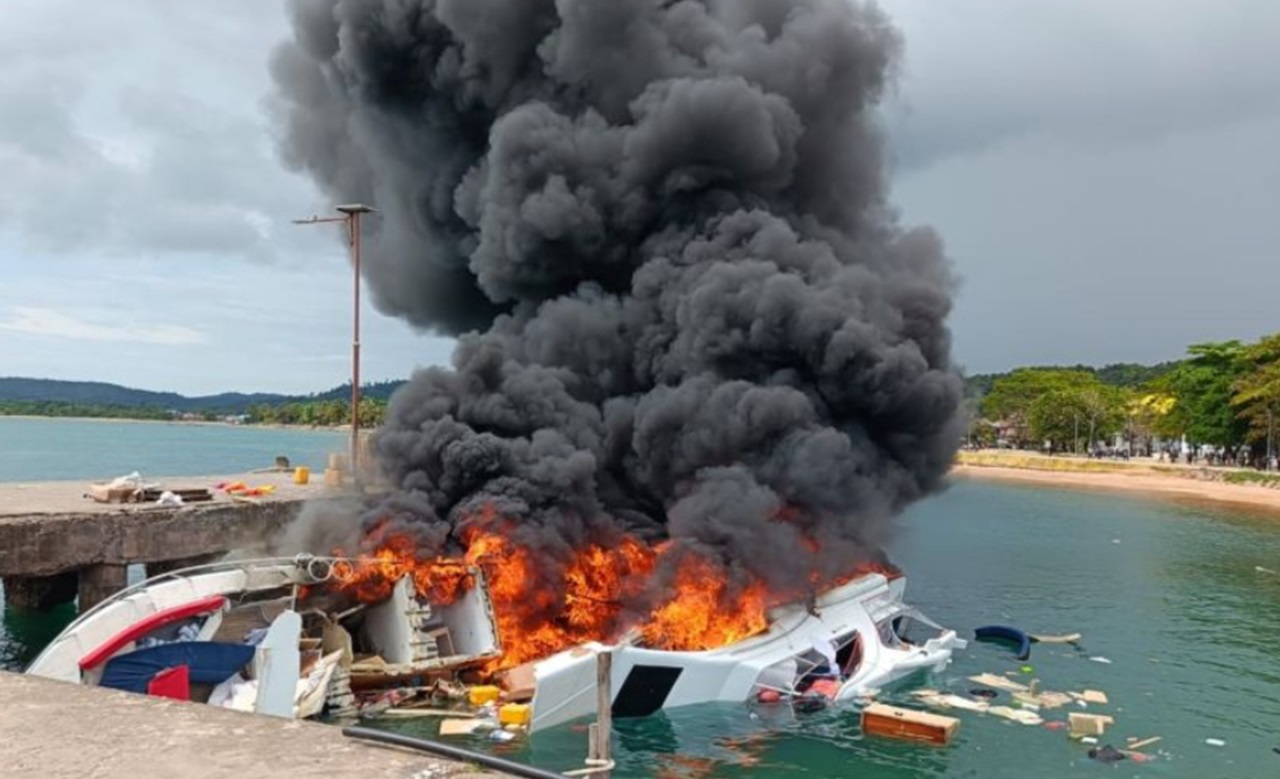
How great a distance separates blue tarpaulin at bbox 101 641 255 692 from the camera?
14.6m

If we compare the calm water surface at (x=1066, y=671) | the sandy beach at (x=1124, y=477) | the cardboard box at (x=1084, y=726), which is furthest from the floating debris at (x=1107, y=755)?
the sandy beach at (x=1124, y=477)

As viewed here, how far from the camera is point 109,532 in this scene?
21.8 meters

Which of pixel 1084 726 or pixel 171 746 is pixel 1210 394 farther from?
pixel 171 746

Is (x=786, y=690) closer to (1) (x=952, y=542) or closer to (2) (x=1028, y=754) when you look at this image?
(2) (x=1028, y=754)

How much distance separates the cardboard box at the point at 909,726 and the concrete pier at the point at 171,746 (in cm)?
1261

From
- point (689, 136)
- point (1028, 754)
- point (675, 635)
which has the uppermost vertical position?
point (689, 136)

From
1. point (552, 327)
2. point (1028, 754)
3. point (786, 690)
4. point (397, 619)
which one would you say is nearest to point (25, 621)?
point (397, 619)

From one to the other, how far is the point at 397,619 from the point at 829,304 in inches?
441

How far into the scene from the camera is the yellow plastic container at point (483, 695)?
17734 mm

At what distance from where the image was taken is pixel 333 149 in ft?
112

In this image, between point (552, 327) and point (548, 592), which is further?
point (552, 327)

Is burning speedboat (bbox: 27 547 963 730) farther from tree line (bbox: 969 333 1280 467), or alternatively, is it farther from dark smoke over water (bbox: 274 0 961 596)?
tree line (bbox: 969 333 1280 467)

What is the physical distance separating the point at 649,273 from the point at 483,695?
36.5 feet

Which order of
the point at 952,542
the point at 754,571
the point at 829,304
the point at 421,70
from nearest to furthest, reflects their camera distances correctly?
the point at 754,571 < the point at 829,304 < the point at 421,70 < the point at 952,542
